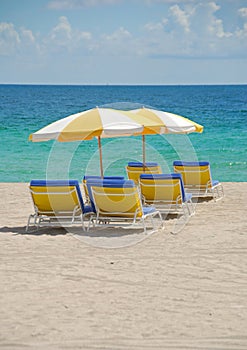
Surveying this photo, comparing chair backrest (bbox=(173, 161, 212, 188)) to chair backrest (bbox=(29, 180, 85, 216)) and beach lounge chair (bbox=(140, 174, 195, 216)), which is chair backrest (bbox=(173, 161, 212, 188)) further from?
chair backrest (bbox=(29, 180, 85, 216))

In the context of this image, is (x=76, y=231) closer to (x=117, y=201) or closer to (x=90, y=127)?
(x=117, y=201)

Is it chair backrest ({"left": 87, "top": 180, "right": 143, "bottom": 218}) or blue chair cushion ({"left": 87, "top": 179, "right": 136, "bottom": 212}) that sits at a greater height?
blue chair cushion ({"left": 87, "top": 179, "right": 136, "bottom": 212})

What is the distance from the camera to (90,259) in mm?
8117

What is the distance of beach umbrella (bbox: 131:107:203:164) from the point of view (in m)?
10.6

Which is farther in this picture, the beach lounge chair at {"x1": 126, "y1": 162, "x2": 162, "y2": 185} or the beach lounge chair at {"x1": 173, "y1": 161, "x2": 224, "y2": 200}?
the beach lounge chair at {"x1": 173, "y1": 161, "x2": 224, "y2": 200}

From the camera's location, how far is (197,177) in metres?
12.9

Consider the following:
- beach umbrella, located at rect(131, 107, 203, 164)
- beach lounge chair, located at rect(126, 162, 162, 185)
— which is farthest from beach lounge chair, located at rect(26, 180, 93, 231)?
beach lounge chair, located at rect(126, 162, 162, 185)

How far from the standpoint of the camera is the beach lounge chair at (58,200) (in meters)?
9.60

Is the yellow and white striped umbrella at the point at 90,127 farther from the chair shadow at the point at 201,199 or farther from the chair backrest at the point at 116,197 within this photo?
the chair shadow at the point at 201,199

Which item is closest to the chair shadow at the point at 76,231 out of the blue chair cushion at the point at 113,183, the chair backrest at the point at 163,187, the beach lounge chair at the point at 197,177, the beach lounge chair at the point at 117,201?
the beach lounge chair at the point at 117,201

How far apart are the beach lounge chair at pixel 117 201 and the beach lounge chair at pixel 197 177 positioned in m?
3.11

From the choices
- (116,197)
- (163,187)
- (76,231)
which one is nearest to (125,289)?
(116,197)

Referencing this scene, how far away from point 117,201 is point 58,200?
33.7 inches

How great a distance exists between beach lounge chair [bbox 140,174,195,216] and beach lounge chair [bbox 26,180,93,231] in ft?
4.21
